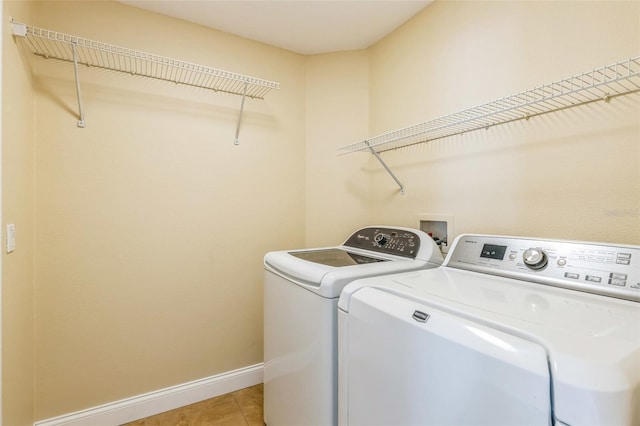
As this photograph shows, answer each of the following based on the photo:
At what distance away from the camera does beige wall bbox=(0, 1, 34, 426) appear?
1.19 meters

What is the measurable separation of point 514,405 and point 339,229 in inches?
67.9

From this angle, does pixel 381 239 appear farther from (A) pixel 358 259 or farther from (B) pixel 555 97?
(B) pixel 555 97

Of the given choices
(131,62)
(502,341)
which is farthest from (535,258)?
(131,62)

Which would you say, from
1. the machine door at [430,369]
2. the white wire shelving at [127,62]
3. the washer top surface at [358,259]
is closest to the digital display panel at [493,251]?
the washer top surface at [358,259]

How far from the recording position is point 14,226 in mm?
1282

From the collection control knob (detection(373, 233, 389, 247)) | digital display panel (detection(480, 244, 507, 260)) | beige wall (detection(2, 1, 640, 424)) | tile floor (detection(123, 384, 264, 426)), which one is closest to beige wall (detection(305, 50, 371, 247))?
beige wall (detection(2, 1, 640, 424))

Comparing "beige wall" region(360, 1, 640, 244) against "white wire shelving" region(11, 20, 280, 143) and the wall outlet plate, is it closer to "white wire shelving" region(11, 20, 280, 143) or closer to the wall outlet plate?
the wall outlet plate

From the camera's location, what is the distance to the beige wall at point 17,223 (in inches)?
46.8

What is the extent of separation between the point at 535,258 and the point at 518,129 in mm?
595

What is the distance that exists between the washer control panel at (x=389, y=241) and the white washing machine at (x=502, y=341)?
29 cm

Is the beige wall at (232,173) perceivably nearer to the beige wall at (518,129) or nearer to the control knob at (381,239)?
the beige wall at (518,129)

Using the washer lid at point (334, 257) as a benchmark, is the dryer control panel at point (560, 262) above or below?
above

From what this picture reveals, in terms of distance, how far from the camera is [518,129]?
51.5 inches

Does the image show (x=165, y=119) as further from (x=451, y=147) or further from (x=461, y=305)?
(x=461, y=305)
